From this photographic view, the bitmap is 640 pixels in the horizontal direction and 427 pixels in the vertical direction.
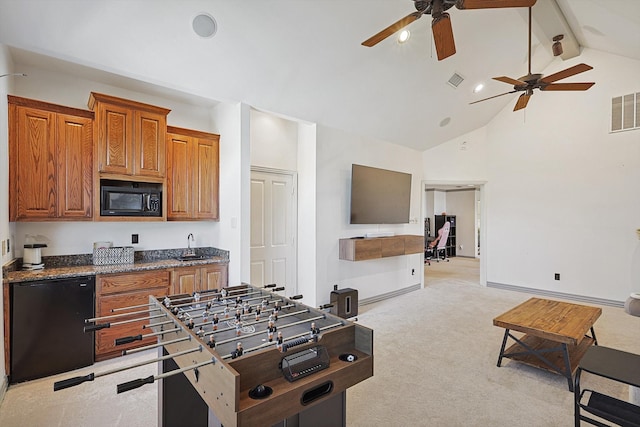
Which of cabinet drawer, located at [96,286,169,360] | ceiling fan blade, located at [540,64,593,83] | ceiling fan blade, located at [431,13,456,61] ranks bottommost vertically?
cabinet drawer, located at [96,286,169,360]

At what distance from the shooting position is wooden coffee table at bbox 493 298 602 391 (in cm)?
266

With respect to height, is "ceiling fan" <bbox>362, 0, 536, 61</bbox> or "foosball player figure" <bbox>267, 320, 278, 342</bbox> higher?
"ceiling fan" <bbox>362, 0, 536, 61</bbox>

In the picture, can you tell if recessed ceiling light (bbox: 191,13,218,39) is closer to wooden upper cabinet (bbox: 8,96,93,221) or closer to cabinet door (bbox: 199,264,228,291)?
wooden upper cabinet (bbox: 8,96,93,221)

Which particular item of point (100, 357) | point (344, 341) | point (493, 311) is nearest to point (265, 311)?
point (344, 341)

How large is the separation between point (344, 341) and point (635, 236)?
5.84 metres

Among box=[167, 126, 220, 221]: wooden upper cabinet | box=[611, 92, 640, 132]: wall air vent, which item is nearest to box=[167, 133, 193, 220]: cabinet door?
box=[167, 126, 220, 221]: wooden upper cabinet

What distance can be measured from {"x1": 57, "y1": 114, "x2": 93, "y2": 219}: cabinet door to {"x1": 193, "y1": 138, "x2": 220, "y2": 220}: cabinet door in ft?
3.53

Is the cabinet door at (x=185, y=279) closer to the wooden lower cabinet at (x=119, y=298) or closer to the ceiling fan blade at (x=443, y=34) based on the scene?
the wooden lower cabinet at (x=119, y=298)

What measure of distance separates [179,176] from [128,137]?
688 mm

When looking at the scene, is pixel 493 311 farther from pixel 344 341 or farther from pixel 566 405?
pixel 344 341

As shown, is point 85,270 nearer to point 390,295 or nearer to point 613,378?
point 613,378

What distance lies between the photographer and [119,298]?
3084 mm

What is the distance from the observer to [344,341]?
1.58m

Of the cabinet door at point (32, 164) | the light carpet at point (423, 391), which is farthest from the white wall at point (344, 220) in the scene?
the cabinet door at point (32, 164)
